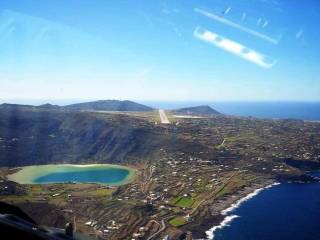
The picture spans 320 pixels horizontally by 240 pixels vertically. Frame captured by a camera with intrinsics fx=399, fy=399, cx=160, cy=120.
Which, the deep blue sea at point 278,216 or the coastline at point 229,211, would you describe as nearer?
the coastline at point 229,211

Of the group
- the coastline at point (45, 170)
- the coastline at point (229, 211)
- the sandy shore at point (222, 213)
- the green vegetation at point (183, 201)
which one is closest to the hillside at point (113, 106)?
the coastline at point (45, 170)

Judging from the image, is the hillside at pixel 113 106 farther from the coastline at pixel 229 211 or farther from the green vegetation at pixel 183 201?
the green vegetation at pixel 183 201

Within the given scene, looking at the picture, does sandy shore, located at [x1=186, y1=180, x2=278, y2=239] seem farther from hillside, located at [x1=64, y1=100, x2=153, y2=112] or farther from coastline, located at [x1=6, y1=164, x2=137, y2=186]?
hillside, located at [x1=64, y1=100, x2=153, y2=112]

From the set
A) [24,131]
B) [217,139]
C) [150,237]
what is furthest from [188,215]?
[24,131]

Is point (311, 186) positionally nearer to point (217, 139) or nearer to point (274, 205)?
point (274, 205)

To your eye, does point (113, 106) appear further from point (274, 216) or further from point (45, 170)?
point (274, 216)

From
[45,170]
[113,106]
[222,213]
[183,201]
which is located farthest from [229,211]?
[113,106]
